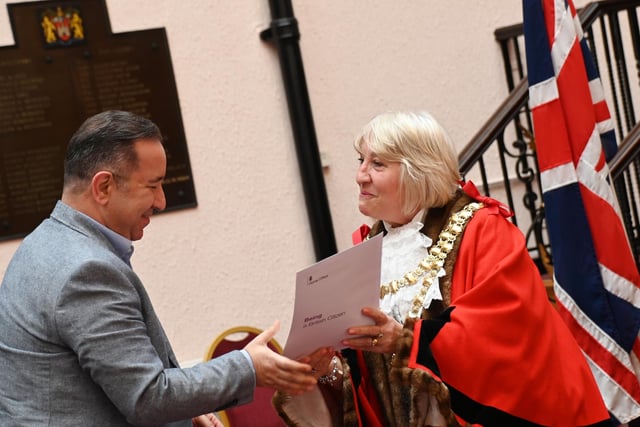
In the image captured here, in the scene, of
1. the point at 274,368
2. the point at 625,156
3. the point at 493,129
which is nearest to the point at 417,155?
the point at 274,368

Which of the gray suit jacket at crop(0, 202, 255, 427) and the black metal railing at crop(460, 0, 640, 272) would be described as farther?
the black metal railing at crop(460, 0, 640, 272)

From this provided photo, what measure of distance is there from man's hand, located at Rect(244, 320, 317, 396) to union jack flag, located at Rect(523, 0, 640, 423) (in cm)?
165

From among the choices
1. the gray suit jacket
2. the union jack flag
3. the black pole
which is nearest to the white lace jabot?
the gray suit jacket

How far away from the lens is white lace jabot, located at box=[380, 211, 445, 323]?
2.62 meters

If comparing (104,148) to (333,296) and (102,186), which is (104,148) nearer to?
(102,186)

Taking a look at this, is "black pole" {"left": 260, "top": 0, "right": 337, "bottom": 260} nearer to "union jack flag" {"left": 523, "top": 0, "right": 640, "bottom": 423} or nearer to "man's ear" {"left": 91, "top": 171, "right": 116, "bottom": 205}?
"union jack flag" {"left": 523, "top": 0, "right": 640, "bottom": 423}

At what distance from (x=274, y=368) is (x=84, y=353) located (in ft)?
1.53

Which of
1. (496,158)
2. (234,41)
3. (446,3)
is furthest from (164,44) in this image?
(496,158)

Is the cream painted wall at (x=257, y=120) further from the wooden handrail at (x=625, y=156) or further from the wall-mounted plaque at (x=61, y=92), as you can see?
the wooden handrail at (x=625, y=156)

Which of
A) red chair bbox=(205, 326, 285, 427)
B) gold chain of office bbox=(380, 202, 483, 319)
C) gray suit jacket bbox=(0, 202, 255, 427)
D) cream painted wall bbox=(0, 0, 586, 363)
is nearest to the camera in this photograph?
gray suit jacket bbox=(0, 202, 255, 427)

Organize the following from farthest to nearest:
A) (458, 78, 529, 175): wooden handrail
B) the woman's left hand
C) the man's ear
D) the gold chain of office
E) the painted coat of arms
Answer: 1. the painted coat of arms
2. (458, 78, 529, 175): wooden handrail
3. the gold chain of office
4. the woman's left hand
5. the man's ear

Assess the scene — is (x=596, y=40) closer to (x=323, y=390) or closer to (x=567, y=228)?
(x=567, y=228)

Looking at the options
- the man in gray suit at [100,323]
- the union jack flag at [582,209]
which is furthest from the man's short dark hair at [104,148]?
the union jack flag at [582,209]

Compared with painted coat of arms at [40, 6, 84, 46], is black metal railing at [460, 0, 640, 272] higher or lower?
lower
